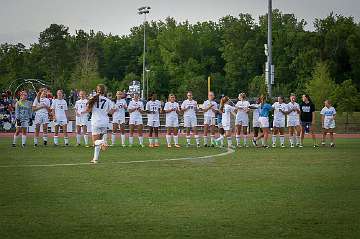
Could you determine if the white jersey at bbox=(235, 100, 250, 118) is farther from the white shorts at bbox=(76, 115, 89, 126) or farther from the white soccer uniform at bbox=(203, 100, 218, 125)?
the white shorts at bbox=(76, 115, 89, 126)

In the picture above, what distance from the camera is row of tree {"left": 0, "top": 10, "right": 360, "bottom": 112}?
3627 inches

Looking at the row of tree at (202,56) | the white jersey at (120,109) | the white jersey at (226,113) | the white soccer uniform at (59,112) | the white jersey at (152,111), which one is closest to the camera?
the white jersey at (226,113)

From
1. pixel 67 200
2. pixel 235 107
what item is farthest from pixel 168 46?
pixel 67 200

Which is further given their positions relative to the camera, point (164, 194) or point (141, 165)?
point (141, 165)

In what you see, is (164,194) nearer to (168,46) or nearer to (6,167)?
(6,167)

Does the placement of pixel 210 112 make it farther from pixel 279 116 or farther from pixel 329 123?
pixel 329 123

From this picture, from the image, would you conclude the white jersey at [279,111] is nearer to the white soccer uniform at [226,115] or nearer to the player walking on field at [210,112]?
the white soccer uniform at [226,115]

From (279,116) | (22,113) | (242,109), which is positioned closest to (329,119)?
(279,116)

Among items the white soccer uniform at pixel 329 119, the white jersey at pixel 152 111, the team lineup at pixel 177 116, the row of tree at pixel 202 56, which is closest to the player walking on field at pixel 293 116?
the team lineup at pixel 177 116

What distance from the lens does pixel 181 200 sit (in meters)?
13.0

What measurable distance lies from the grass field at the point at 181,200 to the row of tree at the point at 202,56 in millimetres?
60185

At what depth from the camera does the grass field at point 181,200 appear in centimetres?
1018

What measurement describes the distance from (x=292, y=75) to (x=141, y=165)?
80.0 m

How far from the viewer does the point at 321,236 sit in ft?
31.8
